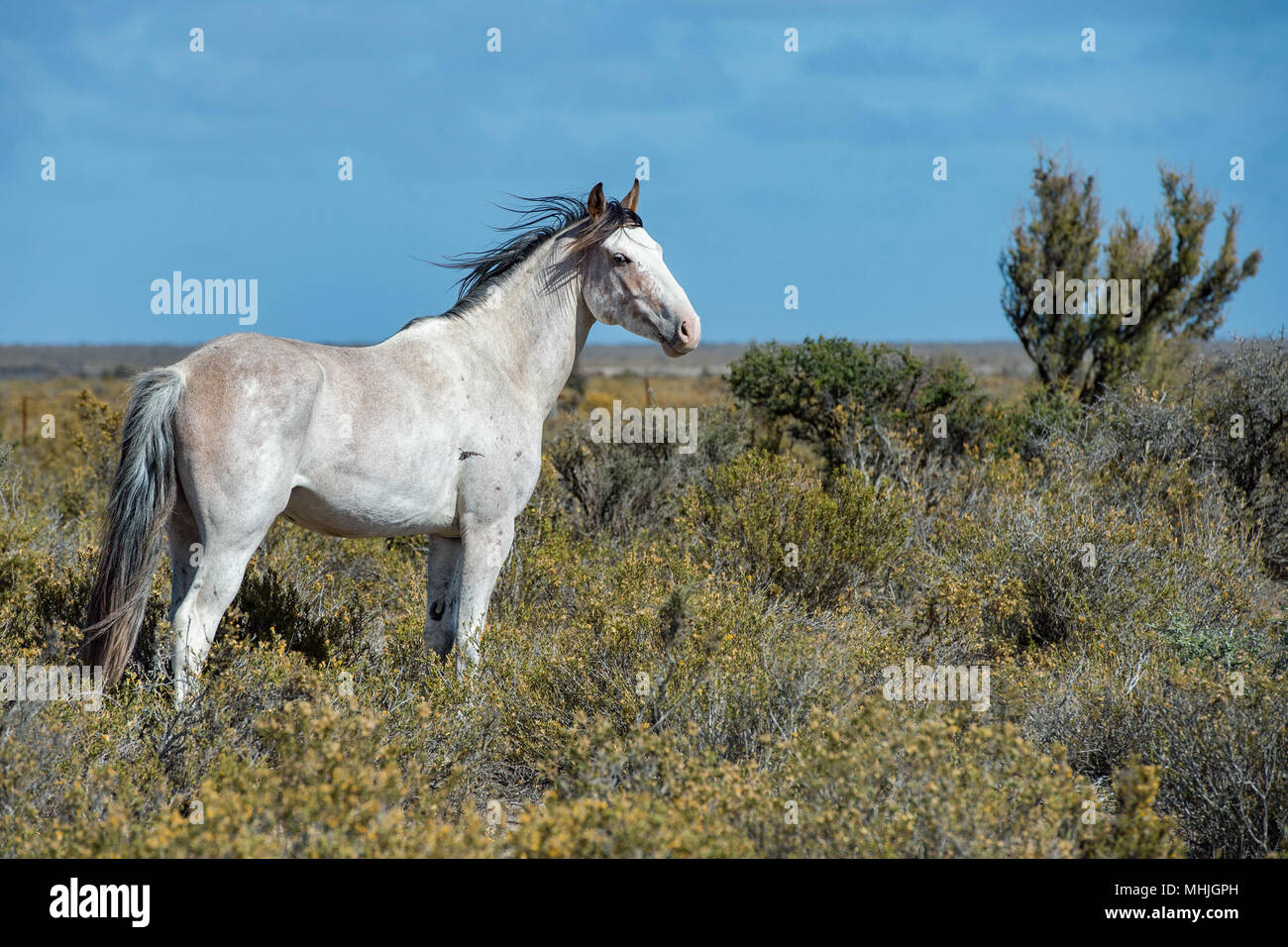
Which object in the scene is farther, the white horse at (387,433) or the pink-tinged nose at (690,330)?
the pink-tinged nose at (690,330)

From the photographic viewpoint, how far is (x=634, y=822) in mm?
2871

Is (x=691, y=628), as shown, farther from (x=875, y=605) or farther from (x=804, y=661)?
(x=875, y=605)

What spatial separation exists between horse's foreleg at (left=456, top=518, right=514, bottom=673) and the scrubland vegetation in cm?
18

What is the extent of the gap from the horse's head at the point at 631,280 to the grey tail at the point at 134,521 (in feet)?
6.61

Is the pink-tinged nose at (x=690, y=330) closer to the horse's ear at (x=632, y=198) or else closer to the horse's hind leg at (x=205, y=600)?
the horse's ear at (x=632, y=198)

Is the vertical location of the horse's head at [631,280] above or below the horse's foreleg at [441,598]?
above

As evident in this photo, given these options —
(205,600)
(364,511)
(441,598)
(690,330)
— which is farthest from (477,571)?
(690,330)

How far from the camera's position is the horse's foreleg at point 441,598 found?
4926mm

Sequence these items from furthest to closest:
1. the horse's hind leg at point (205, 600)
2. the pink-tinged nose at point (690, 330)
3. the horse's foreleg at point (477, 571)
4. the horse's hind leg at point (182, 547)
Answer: the pink-tinged nose at point (690, 330) < the horse's foreleg at point (477, 571) < the horse's hind leg at point (182, 547) < the horse's hind leg at point (205, 600)

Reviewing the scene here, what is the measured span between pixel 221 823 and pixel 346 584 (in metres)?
3.75

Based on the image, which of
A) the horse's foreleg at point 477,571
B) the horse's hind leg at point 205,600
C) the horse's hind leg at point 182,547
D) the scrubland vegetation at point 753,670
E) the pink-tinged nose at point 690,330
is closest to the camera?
the scrubland vegetation at point 753,670

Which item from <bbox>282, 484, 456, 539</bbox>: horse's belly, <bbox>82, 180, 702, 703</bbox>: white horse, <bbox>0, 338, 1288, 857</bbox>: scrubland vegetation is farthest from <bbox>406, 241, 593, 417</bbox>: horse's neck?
<bbox>0, 338, 1288, 857</bbox>: scrubland vegetation

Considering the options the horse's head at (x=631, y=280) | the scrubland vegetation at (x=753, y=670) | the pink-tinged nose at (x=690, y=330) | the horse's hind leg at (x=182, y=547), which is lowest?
the scrubland vegetation at (x=753, y=670)

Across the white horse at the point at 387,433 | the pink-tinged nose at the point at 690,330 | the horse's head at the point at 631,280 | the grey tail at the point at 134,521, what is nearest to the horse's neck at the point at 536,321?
the white horse at the point at 387,433
